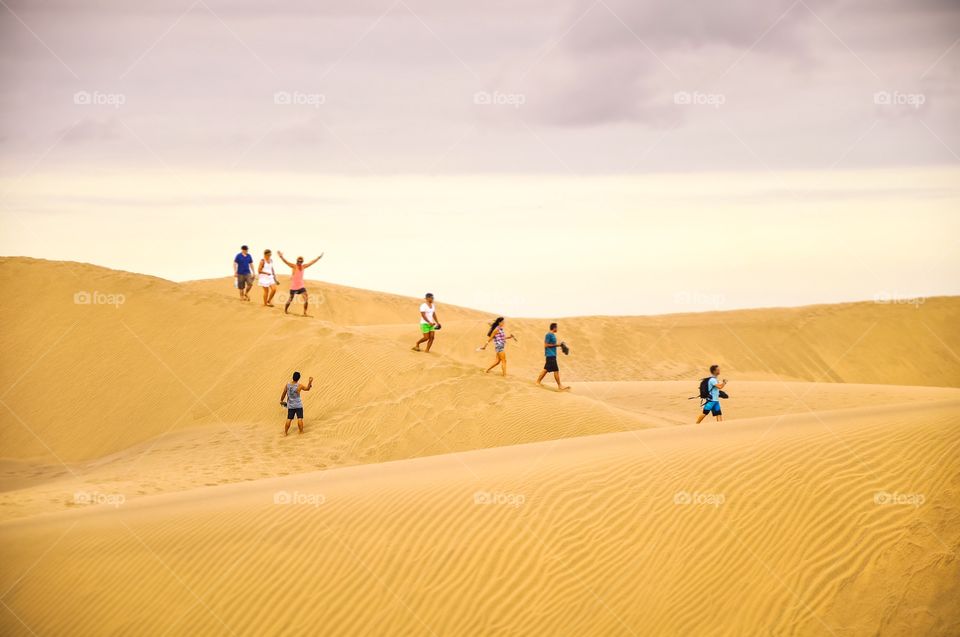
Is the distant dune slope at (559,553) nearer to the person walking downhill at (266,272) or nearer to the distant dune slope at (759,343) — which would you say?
the person walking downhill at (266,272)

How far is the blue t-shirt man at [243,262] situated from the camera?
25.0 meters

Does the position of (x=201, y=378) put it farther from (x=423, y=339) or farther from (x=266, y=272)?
(x=423, y=339)

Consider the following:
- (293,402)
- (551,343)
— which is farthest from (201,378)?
(551,343)

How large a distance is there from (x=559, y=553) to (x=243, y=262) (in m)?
17.4

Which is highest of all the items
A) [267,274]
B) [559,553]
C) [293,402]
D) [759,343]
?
[759,343]

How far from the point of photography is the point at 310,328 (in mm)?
25188

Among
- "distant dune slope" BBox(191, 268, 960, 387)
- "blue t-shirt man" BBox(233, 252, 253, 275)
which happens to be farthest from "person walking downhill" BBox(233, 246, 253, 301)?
"distant dune slope" BBox(191, 268, 960, 387)

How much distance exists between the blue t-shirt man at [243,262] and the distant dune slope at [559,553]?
1344 centimetres

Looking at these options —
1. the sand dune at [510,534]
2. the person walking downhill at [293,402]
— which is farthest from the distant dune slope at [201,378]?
the person walking downhill at [293,402]

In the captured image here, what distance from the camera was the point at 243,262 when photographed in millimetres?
25031

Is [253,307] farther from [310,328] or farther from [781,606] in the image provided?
[781,606]

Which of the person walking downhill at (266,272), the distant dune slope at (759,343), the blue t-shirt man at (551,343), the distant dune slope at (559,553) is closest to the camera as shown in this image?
the distant dune slope at (559,553)

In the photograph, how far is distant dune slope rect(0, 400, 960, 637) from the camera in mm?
9016

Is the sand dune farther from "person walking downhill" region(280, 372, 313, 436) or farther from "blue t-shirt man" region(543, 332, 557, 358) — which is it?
"blue t-shirt man" region(543, 332, 557, 358)
